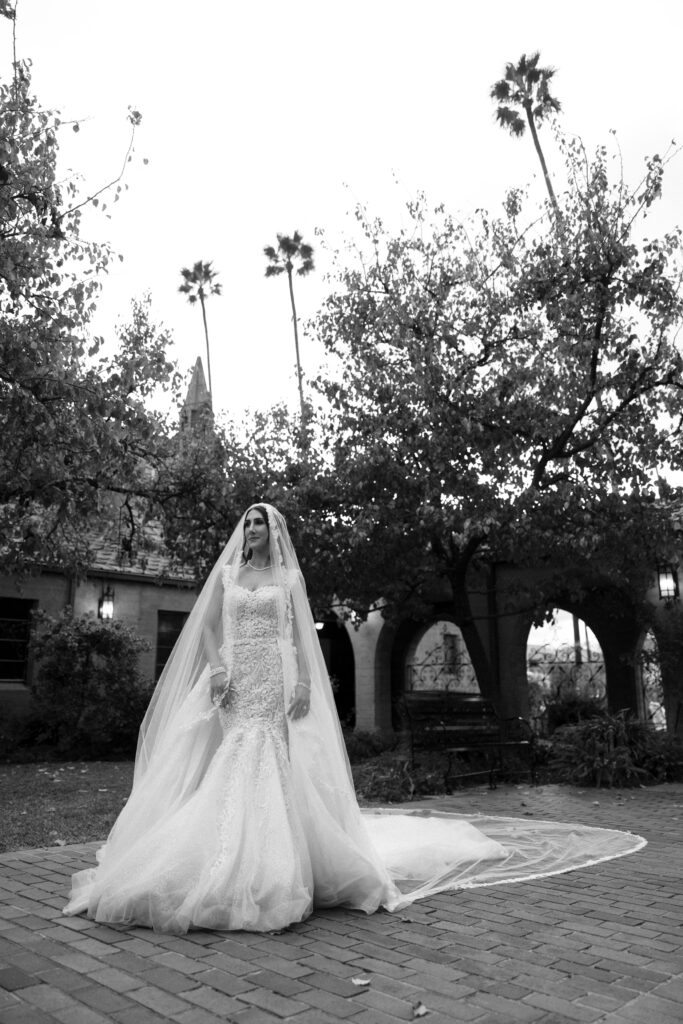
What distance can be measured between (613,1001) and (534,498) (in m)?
8.77

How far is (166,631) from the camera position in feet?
64.8

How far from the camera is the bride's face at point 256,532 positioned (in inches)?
221

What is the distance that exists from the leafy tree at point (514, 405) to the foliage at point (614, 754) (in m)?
2.56

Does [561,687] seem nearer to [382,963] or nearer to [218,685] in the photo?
[218,685]

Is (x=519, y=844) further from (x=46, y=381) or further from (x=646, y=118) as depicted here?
(x=646, y=118)

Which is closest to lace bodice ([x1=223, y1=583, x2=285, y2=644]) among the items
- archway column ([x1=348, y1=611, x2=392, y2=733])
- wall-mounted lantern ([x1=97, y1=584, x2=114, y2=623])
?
wall-mounted lantern ([x1=97, y1=584, x2=114, y2=623])

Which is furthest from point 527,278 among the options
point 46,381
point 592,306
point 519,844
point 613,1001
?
point 613,1001

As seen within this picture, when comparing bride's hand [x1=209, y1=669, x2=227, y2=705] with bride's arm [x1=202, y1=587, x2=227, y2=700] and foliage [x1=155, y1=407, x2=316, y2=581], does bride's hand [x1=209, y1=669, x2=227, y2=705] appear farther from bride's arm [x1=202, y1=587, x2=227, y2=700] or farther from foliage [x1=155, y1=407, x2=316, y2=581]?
foliage [x1=155, y1=407, x2=316, y2=581]

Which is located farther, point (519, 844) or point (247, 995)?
point (519, 844)

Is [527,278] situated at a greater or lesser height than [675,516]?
greater

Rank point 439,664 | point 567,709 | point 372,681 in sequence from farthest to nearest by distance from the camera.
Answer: point 439,664
point 372,681
point 567,709

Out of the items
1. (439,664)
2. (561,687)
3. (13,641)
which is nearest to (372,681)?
(439,664)

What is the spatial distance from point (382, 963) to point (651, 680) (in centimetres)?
1594

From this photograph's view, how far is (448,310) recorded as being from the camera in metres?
12.9
